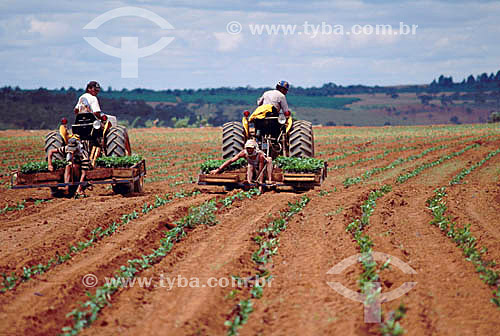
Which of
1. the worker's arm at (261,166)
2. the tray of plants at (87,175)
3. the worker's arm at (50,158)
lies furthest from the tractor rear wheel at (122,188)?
the worker's arm at (261,166)

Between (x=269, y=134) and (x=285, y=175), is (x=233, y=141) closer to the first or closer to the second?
(x=269, y=134)

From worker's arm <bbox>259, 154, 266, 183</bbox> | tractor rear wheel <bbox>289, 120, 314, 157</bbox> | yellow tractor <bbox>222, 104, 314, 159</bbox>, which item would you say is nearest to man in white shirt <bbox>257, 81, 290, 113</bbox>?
yellow tractor <bbox>222, 104, 314, 159</bbox>

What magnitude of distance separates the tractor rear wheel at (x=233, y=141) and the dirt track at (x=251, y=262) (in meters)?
1.28

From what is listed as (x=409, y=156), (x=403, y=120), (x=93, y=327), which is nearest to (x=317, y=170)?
(x=93, y=327)

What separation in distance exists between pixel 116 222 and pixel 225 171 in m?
3.16

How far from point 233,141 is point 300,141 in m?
1.50

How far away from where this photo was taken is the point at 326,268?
7180mm

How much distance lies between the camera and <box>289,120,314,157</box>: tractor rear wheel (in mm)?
13414

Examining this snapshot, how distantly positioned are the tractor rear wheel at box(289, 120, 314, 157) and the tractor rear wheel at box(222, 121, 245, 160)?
3.69ft

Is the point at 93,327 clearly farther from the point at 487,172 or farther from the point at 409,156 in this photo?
the point at 409,156

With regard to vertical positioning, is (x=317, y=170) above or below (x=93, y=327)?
above

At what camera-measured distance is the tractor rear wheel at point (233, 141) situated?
13453 mm

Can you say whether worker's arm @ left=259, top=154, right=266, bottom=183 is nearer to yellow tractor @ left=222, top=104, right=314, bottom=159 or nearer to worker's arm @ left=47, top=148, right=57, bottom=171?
yellow tractor @ left=222, top=104, right=314, bottom=159

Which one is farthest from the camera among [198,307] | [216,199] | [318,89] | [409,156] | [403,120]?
[318,89]
